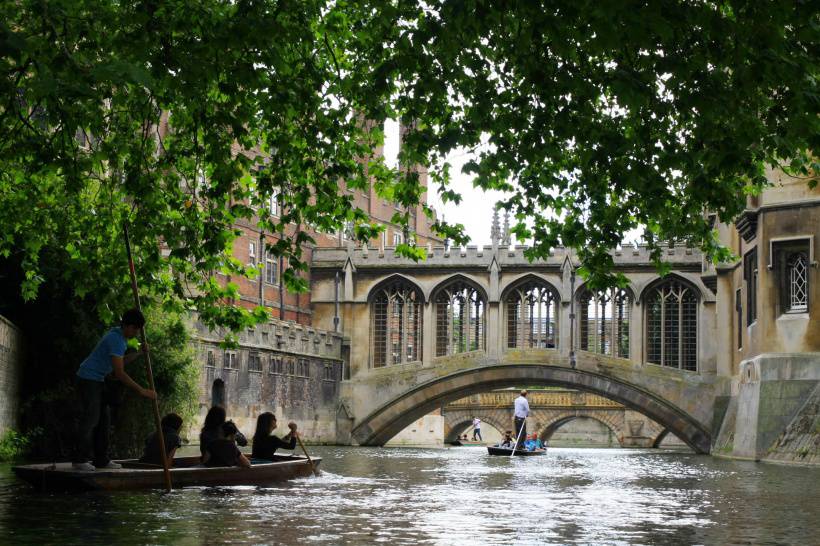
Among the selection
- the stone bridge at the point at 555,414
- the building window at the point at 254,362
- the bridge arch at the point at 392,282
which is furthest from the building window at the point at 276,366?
the stone bridge at the point at 555,414

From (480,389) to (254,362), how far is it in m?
8.89

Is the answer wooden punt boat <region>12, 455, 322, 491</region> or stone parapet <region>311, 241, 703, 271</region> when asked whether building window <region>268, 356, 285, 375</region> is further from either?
wooden punt boat <region>12, 455, 322, 491</region>

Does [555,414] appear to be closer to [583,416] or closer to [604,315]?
[583,416]

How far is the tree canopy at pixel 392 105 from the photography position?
354 inches

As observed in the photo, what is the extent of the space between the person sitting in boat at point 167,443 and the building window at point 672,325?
30305mm

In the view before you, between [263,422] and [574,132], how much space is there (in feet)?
20.8

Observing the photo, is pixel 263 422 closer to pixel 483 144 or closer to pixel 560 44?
pixel 483 144

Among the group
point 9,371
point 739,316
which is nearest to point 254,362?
point 739,316

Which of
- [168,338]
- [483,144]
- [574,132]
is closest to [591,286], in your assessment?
[483,144]

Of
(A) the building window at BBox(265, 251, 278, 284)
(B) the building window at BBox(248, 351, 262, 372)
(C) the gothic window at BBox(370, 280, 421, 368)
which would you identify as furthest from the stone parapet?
(B) the building window at BBox(248, 351, 262, 372)

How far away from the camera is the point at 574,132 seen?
1158 centimetres

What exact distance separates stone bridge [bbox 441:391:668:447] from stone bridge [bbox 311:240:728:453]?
1348cm

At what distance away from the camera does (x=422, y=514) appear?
452 inches

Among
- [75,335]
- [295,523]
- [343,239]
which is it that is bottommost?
[295,523]
